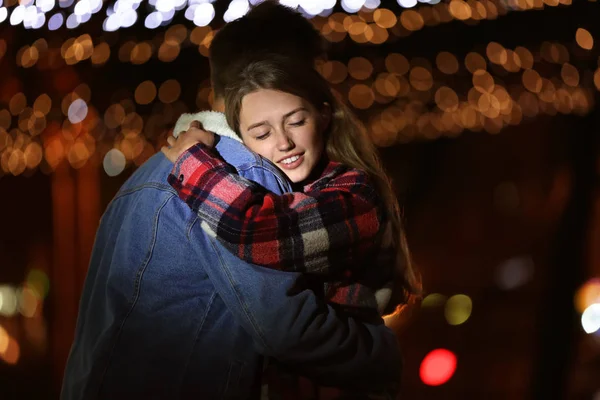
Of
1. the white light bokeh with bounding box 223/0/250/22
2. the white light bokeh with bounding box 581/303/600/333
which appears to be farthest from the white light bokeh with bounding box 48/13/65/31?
the white light bokeh with bounding box 581/303/600/333

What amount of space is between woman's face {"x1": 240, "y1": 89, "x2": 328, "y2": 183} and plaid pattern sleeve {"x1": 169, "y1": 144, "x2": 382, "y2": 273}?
138 millimetres

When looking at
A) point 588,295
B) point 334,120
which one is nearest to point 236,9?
point 334,120

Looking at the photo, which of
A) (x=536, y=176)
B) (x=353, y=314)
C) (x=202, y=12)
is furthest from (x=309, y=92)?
(x=536, y=176)

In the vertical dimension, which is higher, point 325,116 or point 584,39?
point 584,39

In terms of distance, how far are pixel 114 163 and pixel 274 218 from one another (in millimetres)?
12663

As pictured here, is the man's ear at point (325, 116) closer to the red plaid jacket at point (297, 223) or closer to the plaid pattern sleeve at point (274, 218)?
the red plaid jacket at point (297, 223)

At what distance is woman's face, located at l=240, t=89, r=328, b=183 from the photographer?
217cm

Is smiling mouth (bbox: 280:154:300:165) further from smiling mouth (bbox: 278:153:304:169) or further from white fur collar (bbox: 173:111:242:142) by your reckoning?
white fur collar (bbox: 173:111:242:142)

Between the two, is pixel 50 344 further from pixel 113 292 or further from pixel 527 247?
pixel 113 292

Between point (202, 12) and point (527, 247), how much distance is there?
6.81m

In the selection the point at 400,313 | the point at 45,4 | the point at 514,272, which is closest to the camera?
the point at 400,313

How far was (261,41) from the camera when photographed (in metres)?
2.27

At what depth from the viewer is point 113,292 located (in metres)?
2.06

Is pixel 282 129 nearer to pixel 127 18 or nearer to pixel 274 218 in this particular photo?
pixel 274 218
